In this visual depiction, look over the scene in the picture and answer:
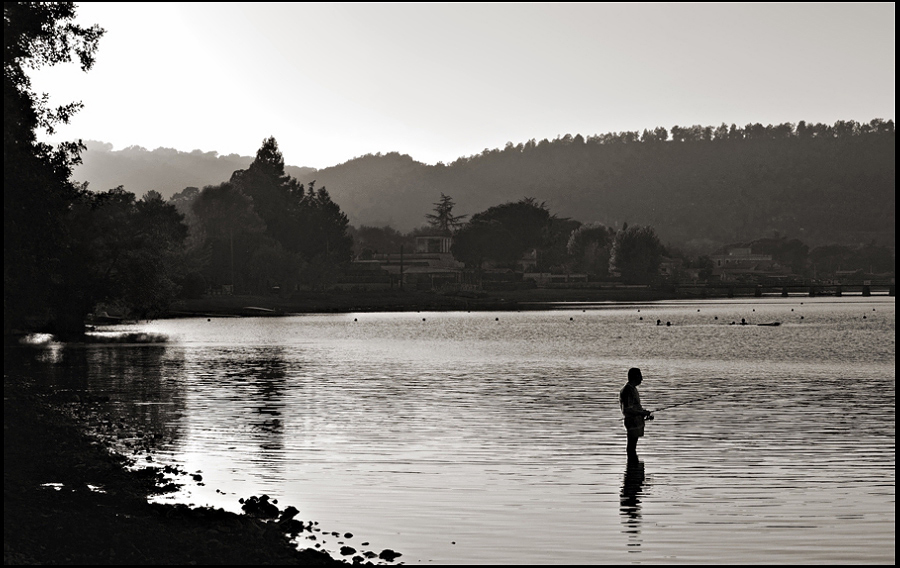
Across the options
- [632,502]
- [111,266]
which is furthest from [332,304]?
[632,502]

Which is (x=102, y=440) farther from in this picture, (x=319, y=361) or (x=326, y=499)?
(x=319, y=361)

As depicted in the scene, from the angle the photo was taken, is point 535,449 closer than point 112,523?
No

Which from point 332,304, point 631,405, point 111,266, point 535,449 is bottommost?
point 535,449

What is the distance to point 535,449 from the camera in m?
25.8

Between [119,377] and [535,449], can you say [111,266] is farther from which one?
[535,449]

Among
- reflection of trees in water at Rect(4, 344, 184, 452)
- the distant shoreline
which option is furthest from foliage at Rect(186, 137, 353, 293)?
reflection of trees in water at Rect(4, 344, 184, 452)

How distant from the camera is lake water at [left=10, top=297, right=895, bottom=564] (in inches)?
651

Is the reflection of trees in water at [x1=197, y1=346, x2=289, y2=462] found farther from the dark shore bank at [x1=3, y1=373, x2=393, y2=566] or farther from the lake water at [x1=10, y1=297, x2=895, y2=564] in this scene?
the dark shore bank at [x1=3, y1=373, x2=393, y2=566]

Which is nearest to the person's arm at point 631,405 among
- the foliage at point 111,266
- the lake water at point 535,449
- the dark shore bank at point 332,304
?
the lake water at point 535,449

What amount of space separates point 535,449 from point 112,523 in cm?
1234

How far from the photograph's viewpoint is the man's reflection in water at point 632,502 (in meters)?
16.4

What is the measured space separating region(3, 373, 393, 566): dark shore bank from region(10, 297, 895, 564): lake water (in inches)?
39.6

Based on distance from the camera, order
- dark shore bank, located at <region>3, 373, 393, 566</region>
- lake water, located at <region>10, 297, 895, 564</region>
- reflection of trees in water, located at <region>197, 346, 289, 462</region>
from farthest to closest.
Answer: reflection of trees in water, located at <region>197, 346, 289, 462</region>
lake water, located at <region>10, 297, 895, 564</region>
dark shore bank, located at <region>3, 373, 393, 566</region>

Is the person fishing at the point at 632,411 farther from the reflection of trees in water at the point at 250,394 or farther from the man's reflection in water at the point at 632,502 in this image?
the reflection of trees in water at the point at 250,394
